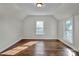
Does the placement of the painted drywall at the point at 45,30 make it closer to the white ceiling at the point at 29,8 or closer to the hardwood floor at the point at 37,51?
the hardwood floor at the point at 37,51

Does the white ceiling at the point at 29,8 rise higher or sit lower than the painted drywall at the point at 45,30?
higher

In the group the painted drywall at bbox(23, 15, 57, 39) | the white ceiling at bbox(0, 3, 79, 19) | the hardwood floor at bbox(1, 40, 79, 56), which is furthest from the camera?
the painted drywall at bbox(23, 15, 57, 39)

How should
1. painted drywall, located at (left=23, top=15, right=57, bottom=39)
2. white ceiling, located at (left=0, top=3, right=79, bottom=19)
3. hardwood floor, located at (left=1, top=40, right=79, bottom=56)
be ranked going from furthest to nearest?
painted drywall, located at (left=23, top=15, right=57, bottom=39) → hardwood floor, located at (left=1, top=40, right=79, bottom=56) → white ceiling, located at (left=0, top=3, right=79, bottom=19)

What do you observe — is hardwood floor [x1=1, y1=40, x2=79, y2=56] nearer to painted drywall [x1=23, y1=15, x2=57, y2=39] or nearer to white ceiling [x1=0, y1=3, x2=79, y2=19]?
white ceiling [x1=0, y1=3, x2=79, y2=19]

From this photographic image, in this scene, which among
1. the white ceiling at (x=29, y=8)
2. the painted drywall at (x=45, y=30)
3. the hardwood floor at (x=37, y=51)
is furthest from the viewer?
the painted drywall at (x=45, y=30)

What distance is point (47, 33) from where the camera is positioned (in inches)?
271

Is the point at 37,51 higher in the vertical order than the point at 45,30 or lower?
lower

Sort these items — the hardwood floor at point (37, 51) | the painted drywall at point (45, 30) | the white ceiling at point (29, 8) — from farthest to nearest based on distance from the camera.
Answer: the painted drywall at point (45, 30) < the hardwood floor at point (37, 51) < the white ceiling at point (29, 8)

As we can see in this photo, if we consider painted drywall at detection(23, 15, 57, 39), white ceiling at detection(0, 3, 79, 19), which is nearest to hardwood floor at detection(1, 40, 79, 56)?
white ceiling at detection(0, 3, 79, 19)

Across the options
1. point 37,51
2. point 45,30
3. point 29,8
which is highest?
point 29,8

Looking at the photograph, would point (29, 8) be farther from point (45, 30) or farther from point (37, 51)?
point (45, 30)

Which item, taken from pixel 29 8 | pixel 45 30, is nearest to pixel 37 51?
pixel 29 8

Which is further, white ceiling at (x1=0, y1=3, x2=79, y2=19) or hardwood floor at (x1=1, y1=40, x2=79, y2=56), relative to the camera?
hardwood floor at (x1=1, y1=40, x2=79, y2=56)

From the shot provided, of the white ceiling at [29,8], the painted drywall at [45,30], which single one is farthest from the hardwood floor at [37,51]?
the painted drywall at [45,30]
